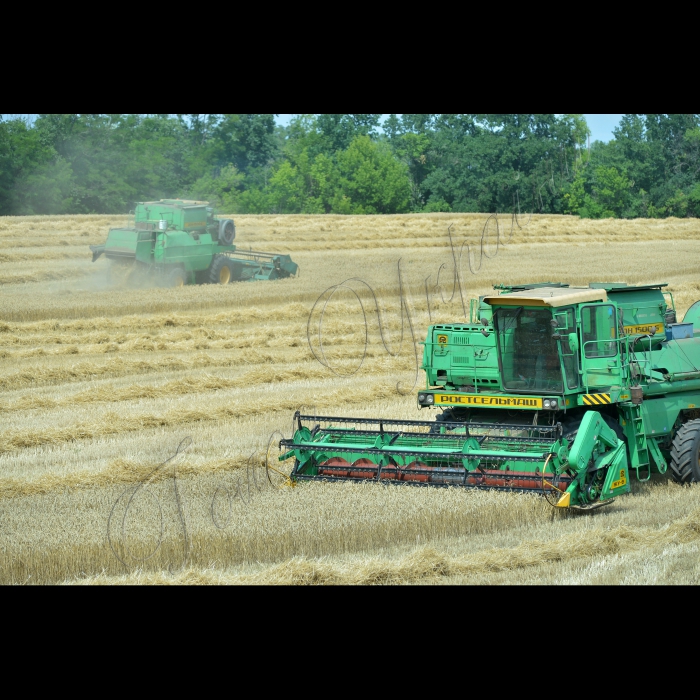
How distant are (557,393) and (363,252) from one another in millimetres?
18549

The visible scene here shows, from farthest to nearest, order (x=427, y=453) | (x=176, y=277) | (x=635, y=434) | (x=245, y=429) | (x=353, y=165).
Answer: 1. (x=353, y=165)
2. (x=176, y=277)
3. (x=245, y=429)
4. (x=635, y=434)
5. (x=427, y=453)

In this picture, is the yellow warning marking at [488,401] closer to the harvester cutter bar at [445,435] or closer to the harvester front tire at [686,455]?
the harvester cutter bar at [445,435]

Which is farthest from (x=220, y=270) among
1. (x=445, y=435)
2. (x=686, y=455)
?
(x=686, y=455)

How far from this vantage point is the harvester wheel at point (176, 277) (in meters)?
23.1

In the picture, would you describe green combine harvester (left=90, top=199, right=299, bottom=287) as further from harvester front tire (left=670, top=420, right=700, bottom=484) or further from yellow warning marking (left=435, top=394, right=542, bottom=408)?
harvester front tire (left=670, top=420, right=700, bottom=484)

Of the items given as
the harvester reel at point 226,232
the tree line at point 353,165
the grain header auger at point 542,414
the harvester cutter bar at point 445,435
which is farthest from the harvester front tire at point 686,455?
the tree line at point 353,165

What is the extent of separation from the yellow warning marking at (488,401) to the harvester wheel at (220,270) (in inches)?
567

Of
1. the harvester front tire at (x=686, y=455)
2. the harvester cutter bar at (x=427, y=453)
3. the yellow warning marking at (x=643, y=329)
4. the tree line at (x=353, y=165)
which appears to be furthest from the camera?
the tree line at (x=353, y=165)

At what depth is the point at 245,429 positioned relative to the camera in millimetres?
12312

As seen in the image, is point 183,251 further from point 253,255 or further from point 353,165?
point 353,165

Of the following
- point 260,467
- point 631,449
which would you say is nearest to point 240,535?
point 260,467

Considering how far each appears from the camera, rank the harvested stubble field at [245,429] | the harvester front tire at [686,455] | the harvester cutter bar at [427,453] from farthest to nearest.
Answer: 1. the harvester front tire at [686,455]
2. the harvester cutter bar at [427,453]
3. the harvested stubble field at [245,429]

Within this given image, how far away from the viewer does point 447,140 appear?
38.0 m

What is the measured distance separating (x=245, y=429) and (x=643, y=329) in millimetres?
4834
